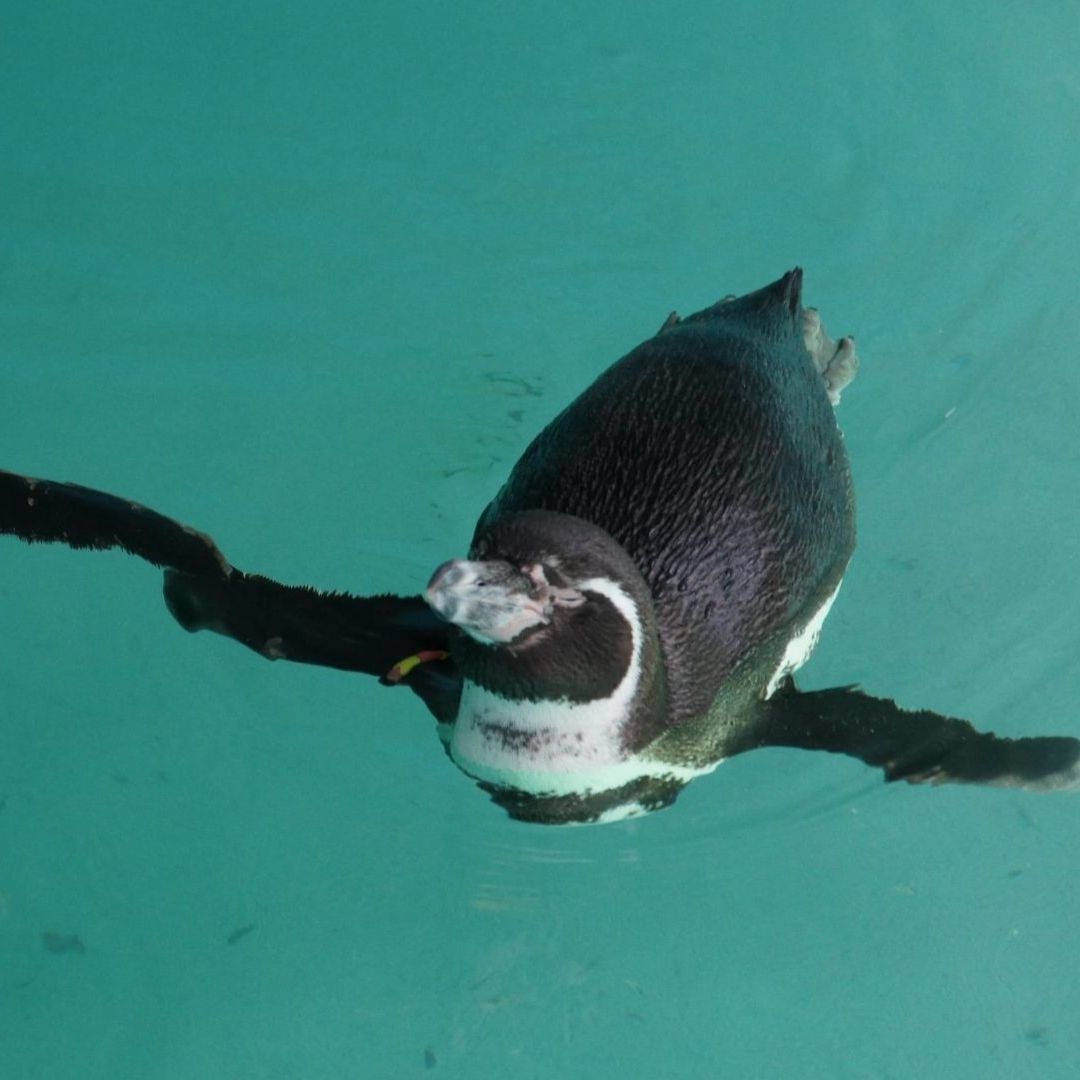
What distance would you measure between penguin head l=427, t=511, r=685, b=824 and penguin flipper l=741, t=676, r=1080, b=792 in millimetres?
488

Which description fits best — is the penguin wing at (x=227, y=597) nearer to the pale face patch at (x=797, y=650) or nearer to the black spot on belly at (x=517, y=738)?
the black spot on belly at (x=517, y=738)

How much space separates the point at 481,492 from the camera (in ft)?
14.7

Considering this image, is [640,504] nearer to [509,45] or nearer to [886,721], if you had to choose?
[886,721]

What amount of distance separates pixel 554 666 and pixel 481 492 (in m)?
1.99

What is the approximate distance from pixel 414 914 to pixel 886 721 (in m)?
1.46

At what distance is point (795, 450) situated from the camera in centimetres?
317

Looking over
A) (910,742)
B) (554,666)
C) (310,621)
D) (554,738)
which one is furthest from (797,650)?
(310,621)

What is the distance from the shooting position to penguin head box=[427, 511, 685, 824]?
2.36 metres

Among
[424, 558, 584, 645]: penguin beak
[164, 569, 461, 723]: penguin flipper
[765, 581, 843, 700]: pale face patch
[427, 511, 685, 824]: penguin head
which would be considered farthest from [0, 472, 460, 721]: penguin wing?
[424, 558, 584, 645]: penguin beak

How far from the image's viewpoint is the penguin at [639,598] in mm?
2529

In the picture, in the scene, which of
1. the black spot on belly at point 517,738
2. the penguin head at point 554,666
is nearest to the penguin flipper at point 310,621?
the penguin head at point 554,666

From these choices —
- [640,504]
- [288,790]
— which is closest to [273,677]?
Result: [288,790]

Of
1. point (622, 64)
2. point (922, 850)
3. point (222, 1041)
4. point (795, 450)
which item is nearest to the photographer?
point (795, 450)

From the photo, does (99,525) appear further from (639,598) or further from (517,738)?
(639,598)
